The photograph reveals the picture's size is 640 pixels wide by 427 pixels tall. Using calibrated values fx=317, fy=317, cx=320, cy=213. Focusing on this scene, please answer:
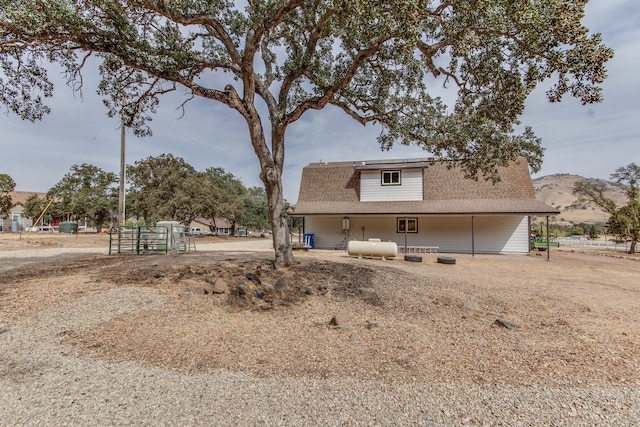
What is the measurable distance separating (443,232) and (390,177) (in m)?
4.78

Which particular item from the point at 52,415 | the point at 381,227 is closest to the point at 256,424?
the point at 52,415

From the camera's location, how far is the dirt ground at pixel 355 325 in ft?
12.3

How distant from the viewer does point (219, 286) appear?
659 centimetres

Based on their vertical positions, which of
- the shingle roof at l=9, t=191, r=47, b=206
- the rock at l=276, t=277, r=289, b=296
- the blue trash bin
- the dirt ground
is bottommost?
the dirt ground

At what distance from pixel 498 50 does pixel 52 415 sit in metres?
9.41

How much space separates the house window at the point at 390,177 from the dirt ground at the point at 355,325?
1206 cm

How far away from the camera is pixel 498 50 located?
7.15 meters

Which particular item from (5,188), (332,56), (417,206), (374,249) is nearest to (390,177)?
(417,206)

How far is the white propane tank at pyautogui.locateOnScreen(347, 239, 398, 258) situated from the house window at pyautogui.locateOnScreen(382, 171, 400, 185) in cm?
702

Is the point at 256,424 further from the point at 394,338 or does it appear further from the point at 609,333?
the point at 609,333

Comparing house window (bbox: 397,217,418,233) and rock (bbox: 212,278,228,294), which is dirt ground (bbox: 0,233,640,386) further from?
house window (bbox: 397,217,418,233)

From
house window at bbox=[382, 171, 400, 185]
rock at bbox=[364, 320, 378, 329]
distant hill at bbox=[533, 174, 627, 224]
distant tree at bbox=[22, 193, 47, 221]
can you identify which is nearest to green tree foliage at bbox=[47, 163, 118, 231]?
distant tree at bbox=[22, 193, 47, 221]

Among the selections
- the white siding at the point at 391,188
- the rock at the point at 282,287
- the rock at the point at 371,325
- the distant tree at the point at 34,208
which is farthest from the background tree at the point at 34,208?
the rock at the point at 371,325

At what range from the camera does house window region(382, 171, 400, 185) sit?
20547mm
